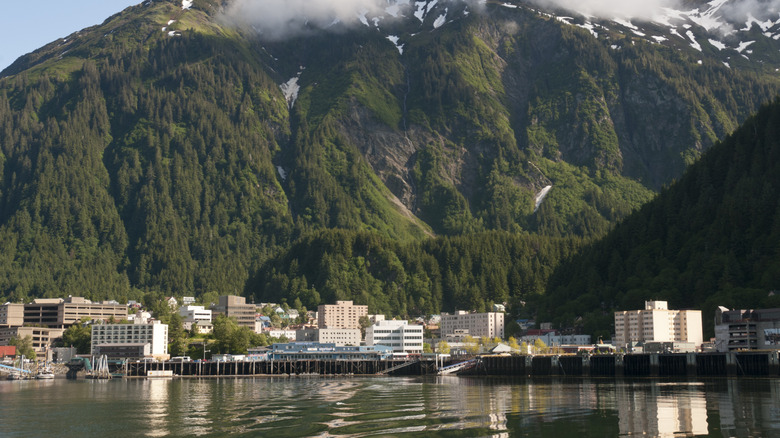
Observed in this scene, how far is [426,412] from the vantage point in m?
75.2

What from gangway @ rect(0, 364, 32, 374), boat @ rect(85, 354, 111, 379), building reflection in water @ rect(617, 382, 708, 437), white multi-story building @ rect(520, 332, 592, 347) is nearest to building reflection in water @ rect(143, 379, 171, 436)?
building reflection in water @ rect(617, 382, 708, 437)

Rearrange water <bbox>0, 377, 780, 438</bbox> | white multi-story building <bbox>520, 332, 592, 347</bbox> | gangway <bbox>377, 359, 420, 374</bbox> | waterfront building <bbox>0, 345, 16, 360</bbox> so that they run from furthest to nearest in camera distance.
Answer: waterfront building <bbox>0, 345, 16, 360</bbox>, white multi-story building <bbox>520, 332, 592, 347</bbox>, gangway <bbox>377, 359, 420, 374</bbox>, water <bbox>0, 377, 780, 438</bbox>

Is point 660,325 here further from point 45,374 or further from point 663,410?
point 45,374

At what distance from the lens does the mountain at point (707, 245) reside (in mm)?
157875

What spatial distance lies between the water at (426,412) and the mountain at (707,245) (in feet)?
170

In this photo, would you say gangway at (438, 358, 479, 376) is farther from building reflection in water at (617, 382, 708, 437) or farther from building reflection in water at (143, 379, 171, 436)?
building reflection in water at (617, 382, 708, 437)

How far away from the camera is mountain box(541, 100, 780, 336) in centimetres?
15788

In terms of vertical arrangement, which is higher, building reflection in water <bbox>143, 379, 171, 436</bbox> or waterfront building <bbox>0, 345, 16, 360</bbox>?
waterfront building <bbox>0, 345, 16, 360</bbox>

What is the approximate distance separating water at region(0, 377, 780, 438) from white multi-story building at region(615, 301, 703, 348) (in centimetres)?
4803

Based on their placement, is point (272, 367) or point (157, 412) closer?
point (157, 412)

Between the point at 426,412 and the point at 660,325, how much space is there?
308 feet

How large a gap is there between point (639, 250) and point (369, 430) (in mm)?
132289

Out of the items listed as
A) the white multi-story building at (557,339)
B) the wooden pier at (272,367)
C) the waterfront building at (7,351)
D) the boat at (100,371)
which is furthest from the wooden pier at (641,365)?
the waterfront building at (7,351)

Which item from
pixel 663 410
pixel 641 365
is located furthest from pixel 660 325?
pixel 663 410
